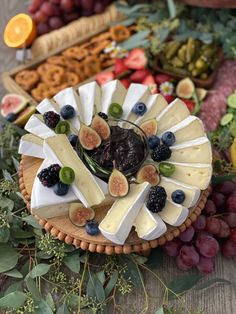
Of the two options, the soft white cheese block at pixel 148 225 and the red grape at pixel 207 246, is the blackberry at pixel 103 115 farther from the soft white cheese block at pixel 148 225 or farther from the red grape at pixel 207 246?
the red grape at pixel 207 246

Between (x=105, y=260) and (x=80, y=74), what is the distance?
114 centimetres

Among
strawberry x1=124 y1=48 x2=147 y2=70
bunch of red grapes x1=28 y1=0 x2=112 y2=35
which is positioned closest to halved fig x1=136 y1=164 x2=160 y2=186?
strawberry x1=124 y1=48 x2=147 y2=70

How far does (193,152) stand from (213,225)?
29 centimetres

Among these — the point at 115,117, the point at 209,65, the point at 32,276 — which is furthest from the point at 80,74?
the point at 32,276

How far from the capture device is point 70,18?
2.77m

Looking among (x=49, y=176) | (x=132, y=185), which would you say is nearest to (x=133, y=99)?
(x=132, y=185)

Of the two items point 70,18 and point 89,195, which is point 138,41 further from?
point 89,195

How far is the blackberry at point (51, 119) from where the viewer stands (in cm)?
167

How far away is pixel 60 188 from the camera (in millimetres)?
1507

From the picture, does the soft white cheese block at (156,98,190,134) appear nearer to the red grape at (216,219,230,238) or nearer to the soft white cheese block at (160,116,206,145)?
the soft white cheese block at (160,116,206,145)

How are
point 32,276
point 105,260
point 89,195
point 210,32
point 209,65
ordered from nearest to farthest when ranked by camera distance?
point 89,195
point 32,276
point 105,260
point 209,65
point 210,32

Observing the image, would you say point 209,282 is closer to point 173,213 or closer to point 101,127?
point 173,213

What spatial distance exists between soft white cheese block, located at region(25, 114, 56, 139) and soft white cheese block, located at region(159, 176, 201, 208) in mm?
444

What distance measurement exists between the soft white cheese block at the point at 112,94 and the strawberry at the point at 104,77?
0.65m
